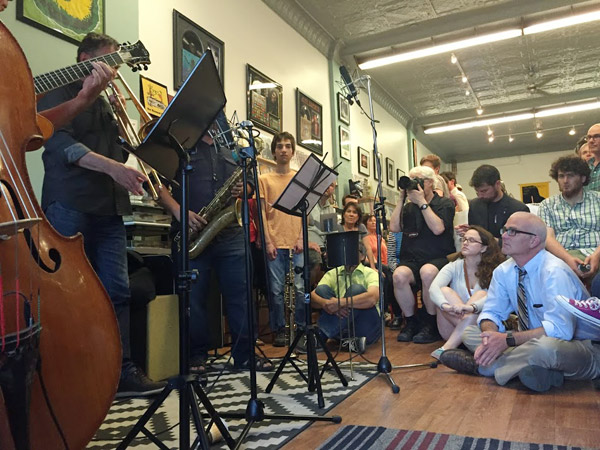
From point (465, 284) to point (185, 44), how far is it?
2940 millimetres

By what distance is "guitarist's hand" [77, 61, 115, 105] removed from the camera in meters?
1.88

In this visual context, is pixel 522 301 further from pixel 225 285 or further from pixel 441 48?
pixel 441 48

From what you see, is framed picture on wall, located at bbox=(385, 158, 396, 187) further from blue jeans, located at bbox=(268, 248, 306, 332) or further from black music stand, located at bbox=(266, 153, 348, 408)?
black music stand, located at bbox=(266, 153, 348, 408)

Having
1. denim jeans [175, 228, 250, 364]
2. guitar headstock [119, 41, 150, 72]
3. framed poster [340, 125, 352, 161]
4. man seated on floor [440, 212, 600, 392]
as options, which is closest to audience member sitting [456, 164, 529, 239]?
man seated on floor [440, 212, 600, 392]

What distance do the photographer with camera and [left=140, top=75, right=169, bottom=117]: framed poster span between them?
199 cm

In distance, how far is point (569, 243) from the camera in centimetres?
313

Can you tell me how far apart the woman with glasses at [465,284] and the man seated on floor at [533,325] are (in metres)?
0.40

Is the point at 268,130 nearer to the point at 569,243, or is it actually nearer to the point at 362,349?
the point at 362,349

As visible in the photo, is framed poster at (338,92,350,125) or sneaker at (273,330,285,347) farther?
framed poster at (338,92,350,125)

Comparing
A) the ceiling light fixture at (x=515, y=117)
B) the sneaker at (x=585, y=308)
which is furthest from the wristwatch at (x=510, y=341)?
the ceiling light fixture at (x=515, y=117)

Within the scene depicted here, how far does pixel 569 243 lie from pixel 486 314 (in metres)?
0.97

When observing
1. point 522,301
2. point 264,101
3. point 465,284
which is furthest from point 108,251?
point 264,101

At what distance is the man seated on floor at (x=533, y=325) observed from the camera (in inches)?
91.1

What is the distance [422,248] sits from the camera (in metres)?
3.89
